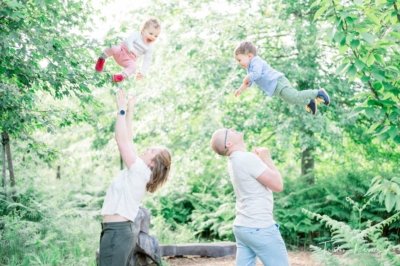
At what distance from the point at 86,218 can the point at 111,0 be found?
480 centimetres

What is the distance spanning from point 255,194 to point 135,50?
1.79 metres

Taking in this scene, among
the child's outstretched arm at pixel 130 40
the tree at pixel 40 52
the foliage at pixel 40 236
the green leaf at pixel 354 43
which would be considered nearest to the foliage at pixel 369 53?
the green leaf at pixel 354 43

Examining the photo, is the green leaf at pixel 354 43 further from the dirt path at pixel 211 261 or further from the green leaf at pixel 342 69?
Answer: the dirt path at pixel 211 261

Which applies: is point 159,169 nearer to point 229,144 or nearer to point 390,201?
point 229,144

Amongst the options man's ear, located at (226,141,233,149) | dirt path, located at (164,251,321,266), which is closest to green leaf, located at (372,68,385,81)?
man's ear, located at (226,141,233,149)

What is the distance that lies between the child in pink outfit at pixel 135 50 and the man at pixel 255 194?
48.2 inches

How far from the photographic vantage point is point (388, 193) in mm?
3289

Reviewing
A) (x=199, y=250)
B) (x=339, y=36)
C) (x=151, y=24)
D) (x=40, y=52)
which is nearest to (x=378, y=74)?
(x=339, y=36)

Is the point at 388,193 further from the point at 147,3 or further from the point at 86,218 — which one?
the point at 147,3

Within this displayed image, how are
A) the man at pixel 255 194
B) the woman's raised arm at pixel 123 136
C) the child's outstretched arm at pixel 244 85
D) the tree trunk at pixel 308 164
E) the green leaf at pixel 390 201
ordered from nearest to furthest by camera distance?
1. the green leaf at pixel 390 201
2. the woman's raised arm at pixel 123 136
3. the man at pixel 255 194
4. the child's outstretched arm at pixel 244 85
5. the tree trunk at pixel 308 164

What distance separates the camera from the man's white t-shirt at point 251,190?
12.5 feet

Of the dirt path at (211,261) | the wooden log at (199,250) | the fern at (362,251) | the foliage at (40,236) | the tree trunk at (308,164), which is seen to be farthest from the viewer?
the tree trunk at (308,164)

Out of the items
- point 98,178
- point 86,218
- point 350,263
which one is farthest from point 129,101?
point 98,178

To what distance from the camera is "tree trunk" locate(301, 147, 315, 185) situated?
11.9 metres
